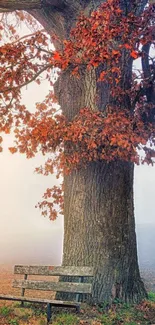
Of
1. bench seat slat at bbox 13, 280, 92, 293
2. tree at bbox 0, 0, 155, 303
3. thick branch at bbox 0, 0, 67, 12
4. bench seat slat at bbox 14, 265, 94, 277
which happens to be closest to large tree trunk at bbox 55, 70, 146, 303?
tree at bbox 0, 0, 155, 303

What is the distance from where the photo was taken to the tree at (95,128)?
8.58 m

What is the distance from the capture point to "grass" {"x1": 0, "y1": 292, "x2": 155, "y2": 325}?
7.50 metres

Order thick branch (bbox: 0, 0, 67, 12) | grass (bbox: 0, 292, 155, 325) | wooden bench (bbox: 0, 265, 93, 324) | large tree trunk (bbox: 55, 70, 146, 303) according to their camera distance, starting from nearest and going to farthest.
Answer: grass (bbox: 0, 292, 155, 325) → wooden bench (bbox: 0, 265, 93, 324) → large tree trunk (bbox: 55, 70, 146, 303) → thick branch (bbox: 0, 0, 67, 12)

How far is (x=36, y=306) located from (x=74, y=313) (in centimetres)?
102

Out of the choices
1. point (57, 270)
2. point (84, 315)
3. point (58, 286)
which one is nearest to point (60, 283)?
point (58, 286)

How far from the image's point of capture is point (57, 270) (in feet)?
28.1

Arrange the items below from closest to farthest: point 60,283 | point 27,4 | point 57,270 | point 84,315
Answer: point 84,315
point 60,283
point 57,270
point 27,4

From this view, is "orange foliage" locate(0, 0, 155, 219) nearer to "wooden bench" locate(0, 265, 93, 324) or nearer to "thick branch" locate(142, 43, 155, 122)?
"thick branch" locate(142, 43, 155, 122)

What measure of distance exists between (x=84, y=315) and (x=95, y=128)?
368 centimetres

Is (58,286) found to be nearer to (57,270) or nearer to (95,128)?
(57,270)

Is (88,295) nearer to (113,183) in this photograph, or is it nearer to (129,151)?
(113,183)

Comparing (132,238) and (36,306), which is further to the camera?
(132,238)

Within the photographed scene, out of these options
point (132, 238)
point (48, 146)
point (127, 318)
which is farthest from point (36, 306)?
point (48, 146)

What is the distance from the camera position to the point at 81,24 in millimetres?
8188
